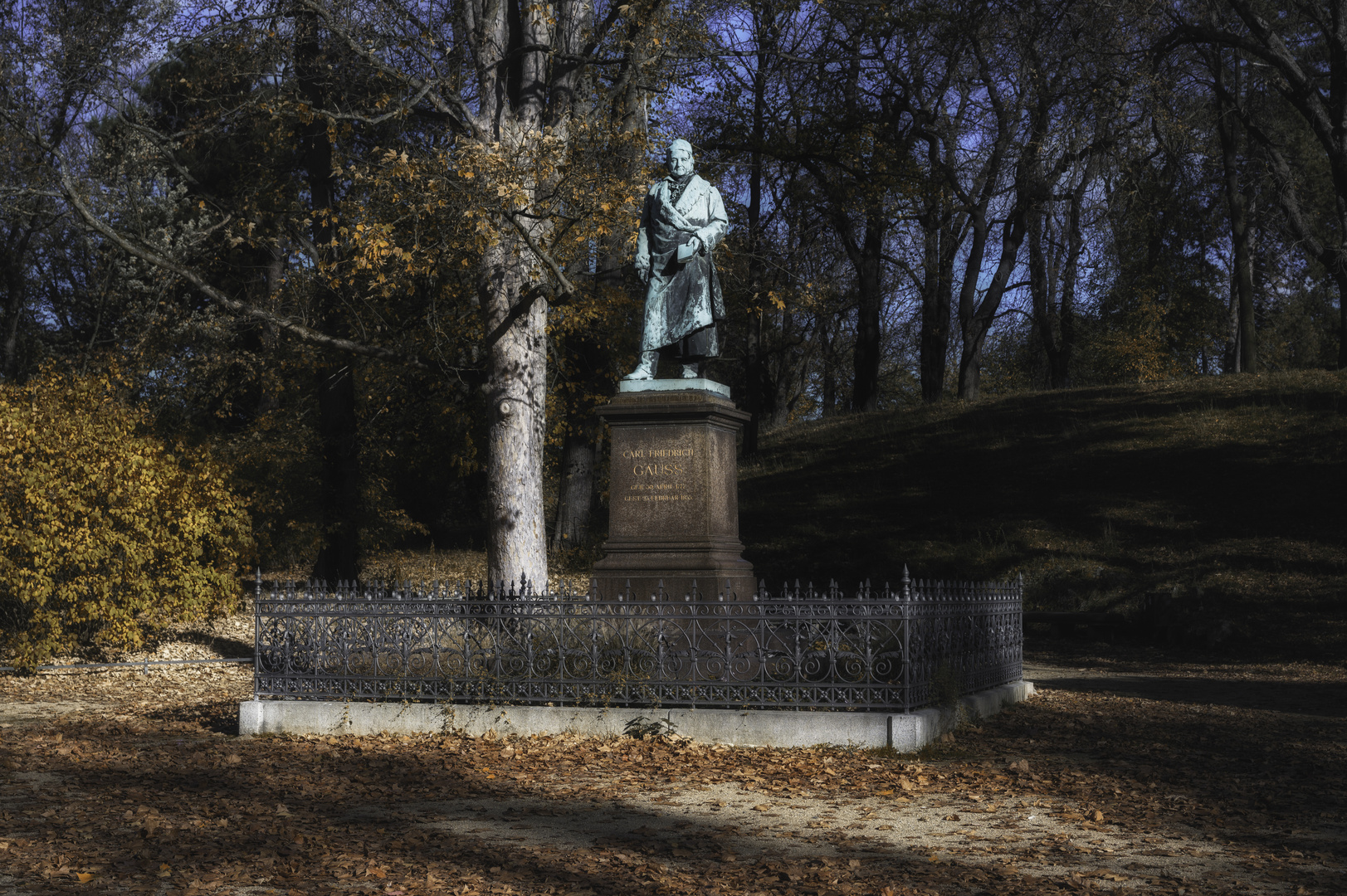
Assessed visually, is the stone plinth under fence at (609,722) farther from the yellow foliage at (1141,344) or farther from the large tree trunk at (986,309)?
the yellow foliage at (1141,344)

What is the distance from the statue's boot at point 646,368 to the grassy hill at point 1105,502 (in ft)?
32.8

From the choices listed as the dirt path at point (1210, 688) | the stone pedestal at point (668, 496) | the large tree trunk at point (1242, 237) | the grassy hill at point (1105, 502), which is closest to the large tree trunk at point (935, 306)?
the grassy hill at point (1105, 502)

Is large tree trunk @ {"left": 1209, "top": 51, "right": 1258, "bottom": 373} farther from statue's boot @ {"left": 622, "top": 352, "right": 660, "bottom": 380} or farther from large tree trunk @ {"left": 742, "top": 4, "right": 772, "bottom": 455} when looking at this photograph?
statue's boot @ {"left": 622, "top": 352, "right": 660, "bottom": 380}

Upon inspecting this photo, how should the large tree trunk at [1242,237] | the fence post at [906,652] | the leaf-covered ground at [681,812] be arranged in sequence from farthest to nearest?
1. the large tree trunk at [1242,237]
2. the fence post at [906,652]
3. the leaf-covered ground at [681,812]

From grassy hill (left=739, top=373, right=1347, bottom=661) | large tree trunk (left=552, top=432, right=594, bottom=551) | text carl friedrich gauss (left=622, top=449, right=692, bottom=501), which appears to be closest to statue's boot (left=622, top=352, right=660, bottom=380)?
text carl friedrich gauss (left=622, top=449, right=692, bottom=501)

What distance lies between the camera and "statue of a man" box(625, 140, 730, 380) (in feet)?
37.5

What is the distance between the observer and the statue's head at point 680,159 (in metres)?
11.4

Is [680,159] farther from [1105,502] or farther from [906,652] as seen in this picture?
[1105,502]

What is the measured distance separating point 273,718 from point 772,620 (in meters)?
4.12

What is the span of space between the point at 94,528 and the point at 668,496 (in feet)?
24.2

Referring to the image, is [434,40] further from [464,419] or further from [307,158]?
[464,419]

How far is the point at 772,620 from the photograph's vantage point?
8977 mm

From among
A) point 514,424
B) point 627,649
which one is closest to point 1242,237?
point 514,424

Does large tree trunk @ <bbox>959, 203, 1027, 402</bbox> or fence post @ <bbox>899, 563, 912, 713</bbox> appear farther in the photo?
large tree trunk @ <bbox>959, 203, 1027, 402</bbox>
